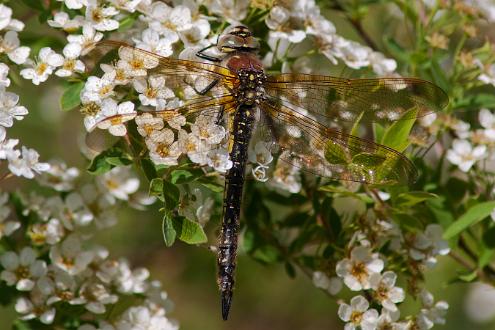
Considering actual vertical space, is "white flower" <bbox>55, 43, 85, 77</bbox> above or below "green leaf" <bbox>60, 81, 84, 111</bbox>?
above

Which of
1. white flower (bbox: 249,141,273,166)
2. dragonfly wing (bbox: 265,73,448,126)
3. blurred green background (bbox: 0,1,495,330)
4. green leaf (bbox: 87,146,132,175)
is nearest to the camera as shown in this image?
green leaf (bbox: 87,146,132,175)

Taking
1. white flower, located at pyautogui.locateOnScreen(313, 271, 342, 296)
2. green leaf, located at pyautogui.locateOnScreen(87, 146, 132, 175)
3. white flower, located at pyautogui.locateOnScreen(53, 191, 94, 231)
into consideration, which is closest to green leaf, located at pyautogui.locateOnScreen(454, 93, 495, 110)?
white flower, located at pyautogui.locateOnScreen(313, 271, 342, 296)

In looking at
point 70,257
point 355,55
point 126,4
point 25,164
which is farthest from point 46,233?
point 355,55

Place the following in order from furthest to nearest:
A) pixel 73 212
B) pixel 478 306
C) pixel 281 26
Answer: pixel 478 306 → pixel 73 212 → pixel 281 26

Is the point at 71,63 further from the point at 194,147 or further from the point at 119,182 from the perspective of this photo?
the point at 119,182

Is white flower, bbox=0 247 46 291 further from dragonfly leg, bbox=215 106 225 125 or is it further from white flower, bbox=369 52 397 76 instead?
white flower, bbox=369 52 397 76

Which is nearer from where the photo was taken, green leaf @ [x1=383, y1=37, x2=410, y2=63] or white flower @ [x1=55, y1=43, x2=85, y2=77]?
white flower @ [x1=55, y1=43, x2=85, y2=77]
